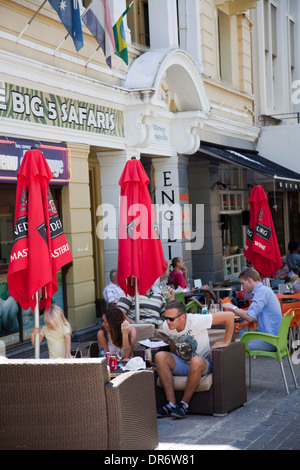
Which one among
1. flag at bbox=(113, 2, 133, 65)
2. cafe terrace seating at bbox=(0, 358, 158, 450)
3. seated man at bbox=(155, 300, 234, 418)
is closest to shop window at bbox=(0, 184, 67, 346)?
flag at bbox=(113, 2, 133, 65)

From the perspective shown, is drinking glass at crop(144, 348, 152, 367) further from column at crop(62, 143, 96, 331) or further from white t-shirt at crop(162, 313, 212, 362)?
column at crop(62, 143, 96, 331)

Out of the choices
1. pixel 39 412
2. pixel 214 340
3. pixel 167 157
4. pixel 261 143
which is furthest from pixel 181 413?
pixel 261 143

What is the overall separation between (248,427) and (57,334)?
7.73ft

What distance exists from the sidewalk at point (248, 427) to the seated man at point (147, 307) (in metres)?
1.84

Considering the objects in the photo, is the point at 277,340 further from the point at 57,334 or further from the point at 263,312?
the point at 57,334

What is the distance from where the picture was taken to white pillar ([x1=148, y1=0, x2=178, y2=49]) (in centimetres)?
1342

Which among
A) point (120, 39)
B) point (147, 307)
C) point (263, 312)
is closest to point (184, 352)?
point (263, 312)

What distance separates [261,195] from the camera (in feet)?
37.1

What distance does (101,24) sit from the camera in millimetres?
10266

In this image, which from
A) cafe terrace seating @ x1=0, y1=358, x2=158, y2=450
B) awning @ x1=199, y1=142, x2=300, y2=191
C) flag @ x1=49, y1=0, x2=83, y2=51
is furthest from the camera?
awning @ x1=199, y1=142, x2=300, y2=191

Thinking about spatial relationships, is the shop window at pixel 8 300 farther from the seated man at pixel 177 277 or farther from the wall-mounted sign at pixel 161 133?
the wall-mounted sign at pixel 161 133

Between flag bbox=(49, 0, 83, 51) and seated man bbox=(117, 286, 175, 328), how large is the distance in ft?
11.5
